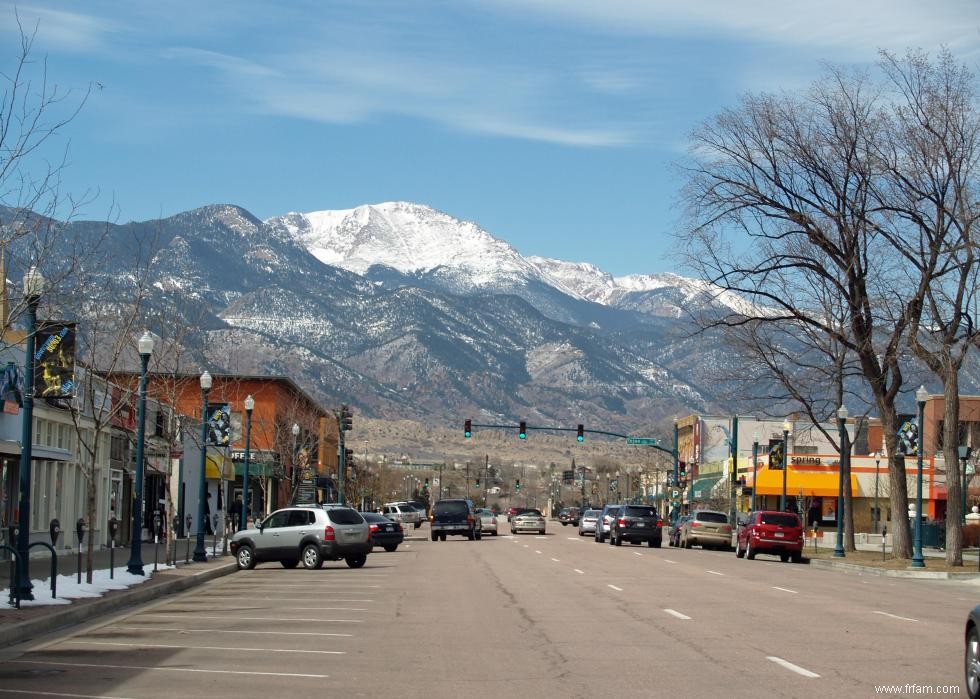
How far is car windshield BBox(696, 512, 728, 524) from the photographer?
184 feet

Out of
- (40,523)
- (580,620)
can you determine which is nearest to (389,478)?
(40,523)

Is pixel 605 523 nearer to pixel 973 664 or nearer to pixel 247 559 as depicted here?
pixel 247 559

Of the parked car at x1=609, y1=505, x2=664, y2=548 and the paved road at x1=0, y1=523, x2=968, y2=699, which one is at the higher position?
the paved road at x1=0, y1=523, x2=968, y2=699

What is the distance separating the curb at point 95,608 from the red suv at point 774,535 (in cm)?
2188

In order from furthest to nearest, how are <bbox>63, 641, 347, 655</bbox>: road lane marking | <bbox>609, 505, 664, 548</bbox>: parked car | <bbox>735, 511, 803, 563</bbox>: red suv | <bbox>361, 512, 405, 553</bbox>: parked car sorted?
<bbox>609, 505, 664, 548</bbox>: parked car < <bbox>361, 512, 405, 553</bbox>: parked car < <bbox>735, 511, 803, 563</bbox>: red suv < <bbox>63, 641, 347, 655</bbox>: road lane marking

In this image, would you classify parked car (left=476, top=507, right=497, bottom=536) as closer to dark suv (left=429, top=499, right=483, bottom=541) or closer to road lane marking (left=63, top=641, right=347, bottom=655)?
dark suv (left=429, top=499, right=483, bottom=541)

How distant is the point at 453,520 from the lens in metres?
61.3

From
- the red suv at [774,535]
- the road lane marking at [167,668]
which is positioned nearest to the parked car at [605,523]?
the red suv at [774,535]

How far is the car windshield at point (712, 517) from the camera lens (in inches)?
2205

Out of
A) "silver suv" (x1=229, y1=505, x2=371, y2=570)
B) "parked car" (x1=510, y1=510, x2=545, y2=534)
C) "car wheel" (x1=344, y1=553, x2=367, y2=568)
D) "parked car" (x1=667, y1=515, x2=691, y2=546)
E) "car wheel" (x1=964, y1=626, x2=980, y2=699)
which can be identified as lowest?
"parked car" (x1=510, y1=510, x2=545, y2=534)

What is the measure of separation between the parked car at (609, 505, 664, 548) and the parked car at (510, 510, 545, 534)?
61.6ft

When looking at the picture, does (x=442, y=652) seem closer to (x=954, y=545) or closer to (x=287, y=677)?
(x=287, y=677)

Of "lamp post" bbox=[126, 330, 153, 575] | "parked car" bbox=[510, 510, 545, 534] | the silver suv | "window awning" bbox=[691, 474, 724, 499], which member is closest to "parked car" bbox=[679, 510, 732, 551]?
"parked car" bbox=[510, 510, 545, 534]

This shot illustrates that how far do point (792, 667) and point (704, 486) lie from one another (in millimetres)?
96845
